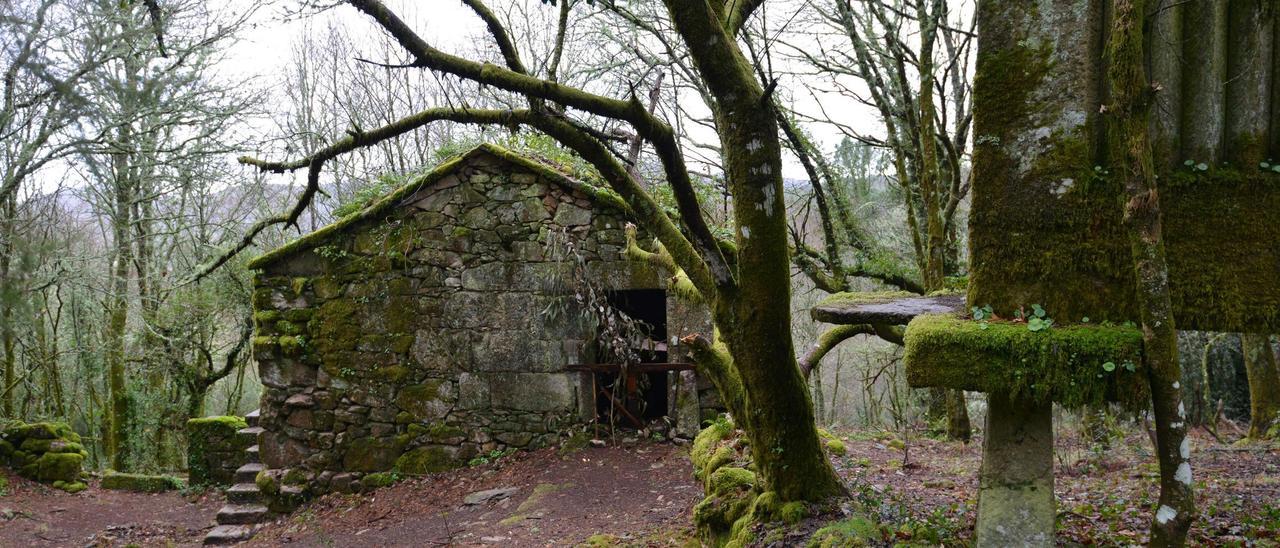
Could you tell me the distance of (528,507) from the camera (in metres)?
6.23

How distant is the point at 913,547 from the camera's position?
121 inches

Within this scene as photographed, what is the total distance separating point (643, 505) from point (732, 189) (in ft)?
10.6

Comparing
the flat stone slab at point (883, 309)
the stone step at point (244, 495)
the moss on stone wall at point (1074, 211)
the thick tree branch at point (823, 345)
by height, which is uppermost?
the moss on stone wall at point (1074, 211)

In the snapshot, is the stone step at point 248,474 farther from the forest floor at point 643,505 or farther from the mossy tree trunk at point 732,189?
the mossy tree trunk at point 732,189

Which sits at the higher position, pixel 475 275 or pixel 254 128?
pixel 254 128

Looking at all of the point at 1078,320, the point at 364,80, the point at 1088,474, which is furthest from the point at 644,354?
the point at 364,80

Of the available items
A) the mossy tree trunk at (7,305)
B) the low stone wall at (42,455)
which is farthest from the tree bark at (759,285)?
the low stone wall at (42,455)

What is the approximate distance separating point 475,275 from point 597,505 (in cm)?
292

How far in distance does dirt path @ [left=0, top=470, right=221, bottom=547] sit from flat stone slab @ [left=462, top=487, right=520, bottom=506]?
10.4ft

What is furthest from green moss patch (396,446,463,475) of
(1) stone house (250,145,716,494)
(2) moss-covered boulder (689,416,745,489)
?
(2) moss-covered boulder (689,416,745,489)

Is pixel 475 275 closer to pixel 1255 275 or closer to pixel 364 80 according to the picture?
pixel 1255 275

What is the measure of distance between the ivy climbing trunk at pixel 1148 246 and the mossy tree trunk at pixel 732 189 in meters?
1.33

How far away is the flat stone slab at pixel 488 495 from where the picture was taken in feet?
22.3

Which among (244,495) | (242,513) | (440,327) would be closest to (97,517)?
(244,495)
